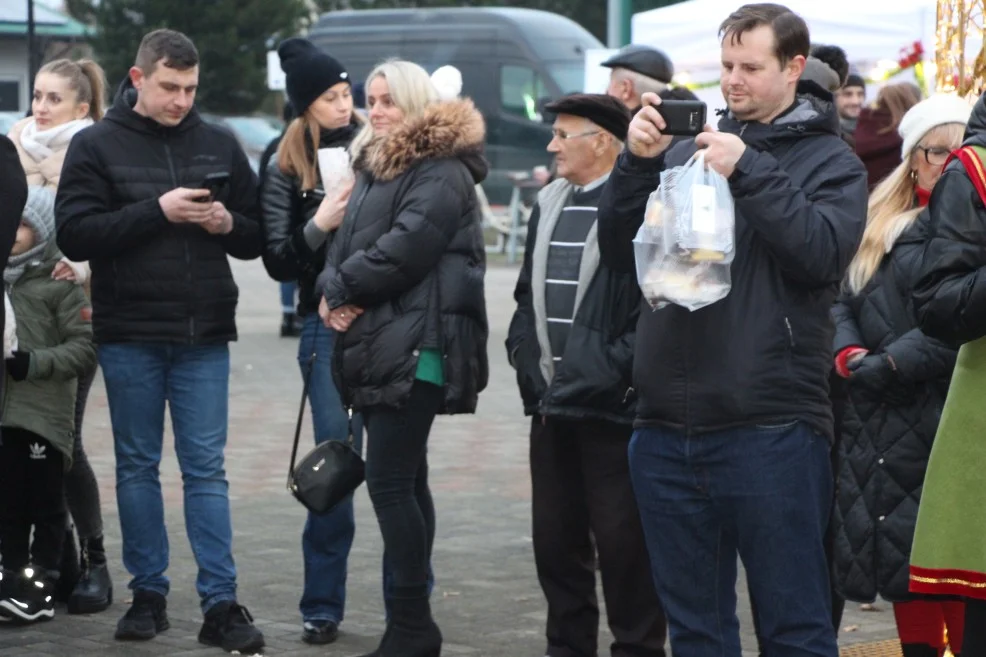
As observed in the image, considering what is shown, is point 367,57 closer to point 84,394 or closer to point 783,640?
point 84,394

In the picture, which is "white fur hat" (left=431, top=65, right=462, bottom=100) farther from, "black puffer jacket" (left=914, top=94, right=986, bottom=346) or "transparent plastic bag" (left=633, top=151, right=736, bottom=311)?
"black puffer jacket" (left=914, top=94, right=986, bottom=346)

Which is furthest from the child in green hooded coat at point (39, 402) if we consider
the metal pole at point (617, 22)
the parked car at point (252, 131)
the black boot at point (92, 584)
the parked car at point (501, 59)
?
the parked car at point (252, 131)

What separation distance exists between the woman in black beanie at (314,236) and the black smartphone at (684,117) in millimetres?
2103

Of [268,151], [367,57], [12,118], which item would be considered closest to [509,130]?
[367,57]

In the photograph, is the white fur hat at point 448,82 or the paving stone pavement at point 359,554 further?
the white fur hat at point 448,82

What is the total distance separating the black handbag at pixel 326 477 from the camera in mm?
5961

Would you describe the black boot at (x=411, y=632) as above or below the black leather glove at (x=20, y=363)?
below

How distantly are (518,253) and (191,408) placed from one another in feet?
64.6

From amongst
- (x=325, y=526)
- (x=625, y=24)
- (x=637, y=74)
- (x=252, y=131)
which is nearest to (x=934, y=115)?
(x=637, y=74)

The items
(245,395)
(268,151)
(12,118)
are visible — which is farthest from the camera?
(12,118)

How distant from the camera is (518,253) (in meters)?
25.9

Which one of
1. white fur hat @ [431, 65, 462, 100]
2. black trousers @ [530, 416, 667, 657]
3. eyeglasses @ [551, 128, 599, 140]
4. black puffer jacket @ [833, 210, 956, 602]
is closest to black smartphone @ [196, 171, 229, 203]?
white fur hat @ [431, 65, 462, 100]

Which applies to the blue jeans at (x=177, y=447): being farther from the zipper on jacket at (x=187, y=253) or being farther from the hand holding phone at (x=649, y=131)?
the hand holding phone at (x=649, y=131)

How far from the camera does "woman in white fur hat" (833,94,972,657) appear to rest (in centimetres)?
526
